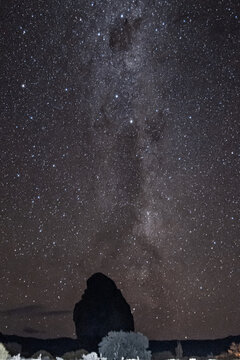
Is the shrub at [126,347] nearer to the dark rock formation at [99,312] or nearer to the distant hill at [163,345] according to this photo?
the dark rock formation at [99,312]

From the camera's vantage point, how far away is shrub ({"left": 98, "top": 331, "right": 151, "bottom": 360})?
62.7 ft

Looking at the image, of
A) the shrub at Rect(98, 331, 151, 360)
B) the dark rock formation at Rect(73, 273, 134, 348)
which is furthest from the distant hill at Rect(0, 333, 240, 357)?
the shrub at Rect(98, 331, 151, 360)

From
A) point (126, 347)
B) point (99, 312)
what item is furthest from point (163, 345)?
point (126, 347)

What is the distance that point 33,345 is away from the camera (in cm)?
5028

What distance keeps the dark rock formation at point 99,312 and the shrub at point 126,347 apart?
54.2ft

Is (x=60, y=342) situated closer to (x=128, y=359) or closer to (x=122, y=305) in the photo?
(x=122, y=305)

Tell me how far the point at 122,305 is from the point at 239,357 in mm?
20630

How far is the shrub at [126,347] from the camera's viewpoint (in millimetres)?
19125

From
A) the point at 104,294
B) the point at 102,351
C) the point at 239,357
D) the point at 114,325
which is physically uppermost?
the point at 104,294

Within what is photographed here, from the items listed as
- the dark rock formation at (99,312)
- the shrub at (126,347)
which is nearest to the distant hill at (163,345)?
the dark rock formation at (99,312)

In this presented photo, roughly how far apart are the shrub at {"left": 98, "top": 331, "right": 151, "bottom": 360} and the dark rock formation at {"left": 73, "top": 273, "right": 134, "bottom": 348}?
16.5 metres

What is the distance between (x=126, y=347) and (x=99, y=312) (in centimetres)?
1845

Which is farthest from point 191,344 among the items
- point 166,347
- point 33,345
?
point 33,345

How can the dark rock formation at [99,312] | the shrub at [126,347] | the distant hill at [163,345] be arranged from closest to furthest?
the shrub at [126,347], the dark rock formation at [99,312], the distant hill at [163,345]
